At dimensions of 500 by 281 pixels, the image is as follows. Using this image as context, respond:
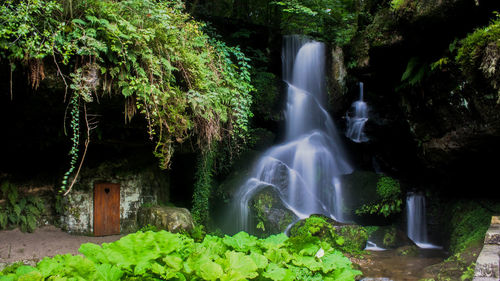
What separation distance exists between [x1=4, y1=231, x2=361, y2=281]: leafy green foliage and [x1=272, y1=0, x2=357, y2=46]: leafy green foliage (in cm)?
1265

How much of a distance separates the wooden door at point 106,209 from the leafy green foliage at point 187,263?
5.73 meters

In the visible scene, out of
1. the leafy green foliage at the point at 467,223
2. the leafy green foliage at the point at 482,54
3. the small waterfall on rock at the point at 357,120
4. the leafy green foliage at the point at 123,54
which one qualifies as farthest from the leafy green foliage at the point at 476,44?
the small waterfall on rock at the point at 357,120

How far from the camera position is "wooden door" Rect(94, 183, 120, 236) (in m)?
7.12

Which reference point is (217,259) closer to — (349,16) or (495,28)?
(495,28)

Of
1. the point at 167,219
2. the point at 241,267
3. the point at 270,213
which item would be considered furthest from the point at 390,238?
the point at 241,267

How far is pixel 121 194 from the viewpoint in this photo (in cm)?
745

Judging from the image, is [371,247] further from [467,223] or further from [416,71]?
[416,71]

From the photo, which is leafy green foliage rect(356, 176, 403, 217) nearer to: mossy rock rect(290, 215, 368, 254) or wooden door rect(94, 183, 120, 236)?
mossy rock rect(290, 215, 368, 254)

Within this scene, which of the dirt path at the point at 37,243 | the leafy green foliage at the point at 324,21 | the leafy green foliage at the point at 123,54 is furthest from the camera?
the leafy green foliage at the point at 324,21

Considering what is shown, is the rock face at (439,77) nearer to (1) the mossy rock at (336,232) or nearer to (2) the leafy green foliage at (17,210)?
(1) the mossy rock at (336,232)

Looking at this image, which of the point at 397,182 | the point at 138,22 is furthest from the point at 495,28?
the point at 138,22

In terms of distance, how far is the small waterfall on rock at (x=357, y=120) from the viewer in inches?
462

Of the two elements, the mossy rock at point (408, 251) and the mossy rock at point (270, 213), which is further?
the mossy rock at point (270, 213)

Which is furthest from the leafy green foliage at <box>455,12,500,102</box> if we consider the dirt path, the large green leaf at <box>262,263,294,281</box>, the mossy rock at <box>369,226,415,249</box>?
the dirt path
